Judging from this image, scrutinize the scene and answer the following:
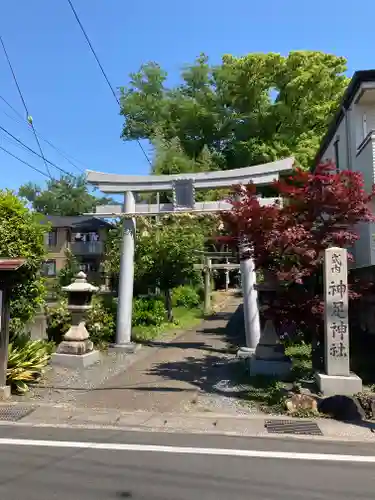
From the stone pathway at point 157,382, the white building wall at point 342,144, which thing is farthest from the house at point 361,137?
the stone pathway at point 157,382

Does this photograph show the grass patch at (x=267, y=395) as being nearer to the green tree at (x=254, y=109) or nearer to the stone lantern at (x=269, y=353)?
the stone lantern at (x=269, y=353)

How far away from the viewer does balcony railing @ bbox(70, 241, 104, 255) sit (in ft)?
135

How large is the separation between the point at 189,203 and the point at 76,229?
30.7 m

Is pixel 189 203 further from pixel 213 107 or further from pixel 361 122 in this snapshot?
pixel 213 107

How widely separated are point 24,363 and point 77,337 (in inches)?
108

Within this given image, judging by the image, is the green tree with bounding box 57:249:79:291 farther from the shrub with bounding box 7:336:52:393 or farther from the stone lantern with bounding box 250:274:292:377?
the stone lantern with bounding box 250:274:292:377

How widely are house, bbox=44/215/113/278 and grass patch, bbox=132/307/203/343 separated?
15.7 metres

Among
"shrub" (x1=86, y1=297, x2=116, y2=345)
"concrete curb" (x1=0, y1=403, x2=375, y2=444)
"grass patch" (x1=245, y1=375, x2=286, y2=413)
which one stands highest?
"shrub" (x1=86, y1=297, x2=116, y2=345)

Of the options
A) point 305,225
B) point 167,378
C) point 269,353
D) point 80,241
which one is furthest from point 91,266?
point 305,225

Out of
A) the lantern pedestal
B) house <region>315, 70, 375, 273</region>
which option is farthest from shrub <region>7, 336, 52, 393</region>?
house <region>315, 70, 375, 273</region>

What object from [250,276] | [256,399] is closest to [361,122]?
[250,276]

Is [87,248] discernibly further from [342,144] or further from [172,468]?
[172,468]

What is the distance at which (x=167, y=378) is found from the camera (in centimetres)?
1045

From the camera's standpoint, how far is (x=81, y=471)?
5062 mm
